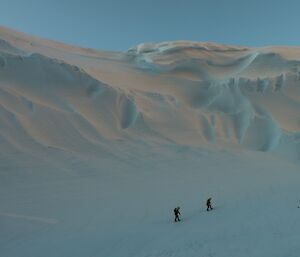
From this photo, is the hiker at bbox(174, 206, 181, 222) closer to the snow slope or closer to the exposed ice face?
the snow slope

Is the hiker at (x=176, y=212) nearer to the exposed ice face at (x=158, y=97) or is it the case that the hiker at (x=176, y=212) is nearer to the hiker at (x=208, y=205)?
the hiker at (x=208, y=205)

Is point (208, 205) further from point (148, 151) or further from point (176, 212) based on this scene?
point (148, 151)

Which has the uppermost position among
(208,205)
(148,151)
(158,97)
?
(158,97)

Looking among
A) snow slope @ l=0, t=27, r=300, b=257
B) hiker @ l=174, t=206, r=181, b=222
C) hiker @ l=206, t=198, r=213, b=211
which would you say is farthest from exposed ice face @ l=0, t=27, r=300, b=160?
hiker @ l=174, t=206, r=181, b=222

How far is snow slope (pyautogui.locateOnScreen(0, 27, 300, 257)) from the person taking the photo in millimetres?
17781

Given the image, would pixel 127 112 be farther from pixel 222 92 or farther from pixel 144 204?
pixel 144 204

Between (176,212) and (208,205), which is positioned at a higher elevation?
(208,205)

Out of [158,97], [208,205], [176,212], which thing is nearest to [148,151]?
[158,97]

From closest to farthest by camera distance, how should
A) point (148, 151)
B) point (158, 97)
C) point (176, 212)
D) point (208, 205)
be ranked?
1. point (176, 212)
2. point (208, 205)
3. point (148, 151)
4. point (158, 97)

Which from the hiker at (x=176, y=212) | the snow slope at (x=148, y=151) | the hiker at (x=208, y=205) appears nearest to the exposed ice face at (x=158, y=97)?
the snow slope at (x=148, y=151)

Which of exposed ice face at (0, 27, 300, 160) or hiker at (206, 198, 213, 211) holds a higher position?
exposed ice face at (0, 27, 300, 160)

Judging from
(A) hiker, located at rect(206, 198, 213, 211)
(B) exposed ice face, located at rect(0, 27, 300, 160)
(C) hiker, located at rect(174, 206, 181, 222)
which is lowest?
(C) hiker, located at rect(174, 206, 181, 222)

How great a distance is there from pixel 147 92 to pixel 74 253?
62.2 ft

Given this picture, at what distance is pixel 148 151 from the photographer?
92.7 feet
